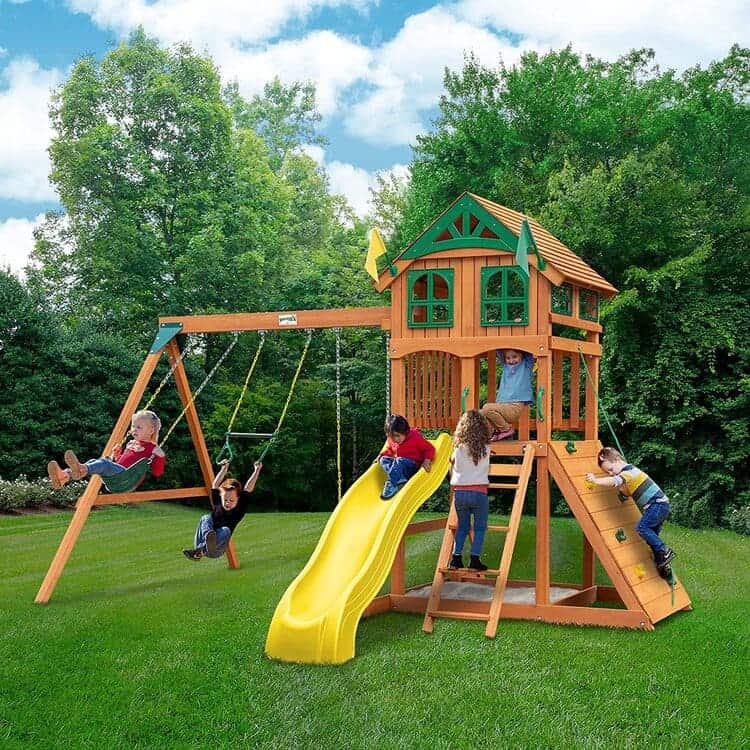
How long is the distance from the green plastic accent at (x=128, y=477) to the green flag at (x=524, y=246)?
4120 mm

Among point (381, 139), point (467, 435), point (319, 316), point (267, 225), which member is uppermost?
point (381, 139)

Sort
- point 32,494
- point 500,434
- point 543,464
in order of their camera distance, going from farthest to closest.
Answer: point 32,494 → point 500,434 → point 543,464

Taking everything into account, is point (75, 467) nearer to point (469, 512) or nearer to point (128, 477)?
point (128, 477)

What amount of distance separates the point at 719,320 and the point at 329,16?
897 inches

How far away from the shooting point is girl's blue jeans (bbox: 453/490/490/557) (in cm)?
891

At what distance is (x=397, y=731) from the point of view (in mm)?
6027

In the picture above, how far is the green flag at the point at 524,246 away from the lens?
8992 millimetres

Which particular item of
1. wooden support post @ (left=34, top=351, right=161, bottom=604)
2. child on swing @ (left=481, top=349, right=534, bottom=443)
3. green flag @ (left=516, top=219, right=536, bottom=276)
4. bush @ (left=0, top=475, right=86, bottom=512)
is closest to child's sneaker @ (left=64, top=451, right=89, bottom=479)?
wooden support post @ (left=34, top=351, right=161, bottom=604)

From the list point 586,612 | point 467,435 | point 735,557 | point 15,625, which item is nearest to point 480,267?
point 467,435

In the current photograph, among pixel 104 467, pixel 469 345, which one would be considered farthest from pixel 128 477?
pixel 469 345

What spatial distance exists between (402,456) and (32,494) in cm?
1251

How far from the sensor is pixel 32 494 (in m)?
19.3

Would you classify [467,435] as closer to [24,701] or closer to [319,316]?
[319,316]

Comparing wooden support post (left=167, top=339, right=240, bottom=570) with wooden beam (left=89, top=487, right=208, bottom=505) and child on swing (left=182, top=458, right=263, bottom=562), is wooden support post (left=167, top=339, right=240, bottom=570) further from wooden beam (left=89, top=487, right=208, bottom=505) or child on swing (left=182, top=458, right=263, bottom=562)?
child on swing (left=182, top=458, right=263, bottom=562)
